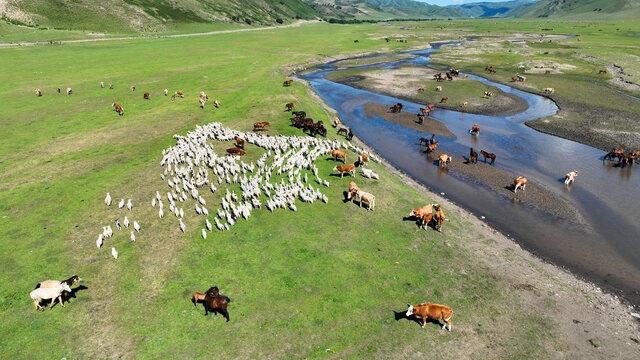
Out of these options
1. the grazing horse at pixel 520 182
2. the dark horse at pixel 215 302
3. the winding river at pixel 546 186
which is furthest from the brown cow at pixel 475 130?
the dark horse at pixel 215 302

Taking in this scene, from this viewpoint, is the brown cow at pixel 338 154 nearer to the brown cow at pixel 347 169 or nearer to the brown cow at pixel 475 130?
the brown cow at pixel 347 169

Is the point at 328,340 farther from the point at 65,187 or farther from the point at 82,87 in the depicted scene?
the point at 82,87

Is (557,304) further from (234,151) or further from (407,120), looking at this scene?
(407,120)

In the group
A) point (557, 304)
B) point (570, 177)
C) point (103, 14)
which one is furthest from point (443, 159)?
point (103, 14)

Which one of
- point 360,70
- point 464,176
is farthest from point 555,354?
point 360,70

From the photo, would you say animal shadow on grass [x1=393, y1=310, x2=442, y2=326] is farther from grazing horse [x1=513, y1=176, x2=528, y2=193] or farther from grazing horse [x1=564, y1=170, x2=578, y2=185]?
grazing horse [x1=564, y1=170, x2=578, y2=185]
